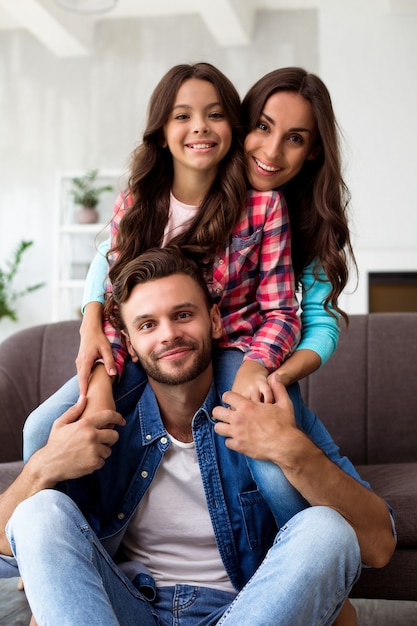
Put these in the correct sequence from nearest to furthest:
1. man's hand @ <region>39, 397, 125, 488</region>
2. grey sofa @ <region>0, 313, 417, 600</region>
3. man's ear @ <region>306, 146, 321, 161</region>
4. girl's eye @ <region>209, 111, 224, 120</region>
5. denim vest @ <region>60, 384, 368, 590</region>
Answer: man's hand @ <region>39, 397, 125, 488</region>, denim vest @ <region>60, 384, 368, 590</region>, girl's eye @ <region>209, 111, 224, 120</region>, man's ear @ <region>306, 146, 321, 161</region>, grey sofa @ <region>0, 313, 417, 600</region>

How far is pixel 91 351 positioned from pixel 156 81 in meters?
5.58

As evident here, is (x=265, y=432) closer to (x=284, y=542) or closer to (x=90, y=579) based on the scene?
(x=284, y=542)

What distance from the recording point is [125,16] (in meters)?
7.03

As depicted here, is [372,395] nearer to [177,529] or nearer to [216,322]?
[216,322]

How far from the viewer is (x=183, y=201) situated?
2.06m

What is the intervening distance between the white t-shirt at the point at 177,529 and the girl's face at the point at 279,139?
706mm

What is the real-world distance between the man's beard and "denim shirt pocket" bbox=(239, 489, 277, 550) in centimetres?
28

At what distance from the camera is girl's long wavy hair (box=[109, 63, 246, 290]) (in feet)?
6.42

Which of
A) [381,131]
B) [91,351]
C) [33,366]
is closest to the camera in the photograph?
[91,351]

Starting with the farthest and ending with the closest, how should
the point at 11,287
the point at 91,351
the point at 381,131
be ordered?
the point at 11,287
the point at 381,131
the point at 91,351

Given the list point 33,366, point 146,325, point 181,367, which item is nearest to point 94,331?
point 146,325

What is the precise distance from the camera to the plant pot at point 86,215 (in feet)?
22.2

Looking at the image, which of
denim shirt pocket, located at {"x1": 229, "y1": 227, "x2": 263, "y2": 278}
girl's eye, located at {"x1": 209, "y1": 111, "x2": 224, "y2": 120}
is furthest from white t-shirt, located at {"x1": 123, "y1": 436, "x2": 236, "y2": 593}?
girl's eye, located at {"x1": 209, "y1": 111, "x2": 224, "y2": 120}

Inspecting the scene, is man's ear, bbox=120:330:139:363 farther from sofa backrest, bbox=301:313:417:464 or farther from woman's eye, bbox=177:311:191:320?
sofa backrest, bbox=301:313:417:464
